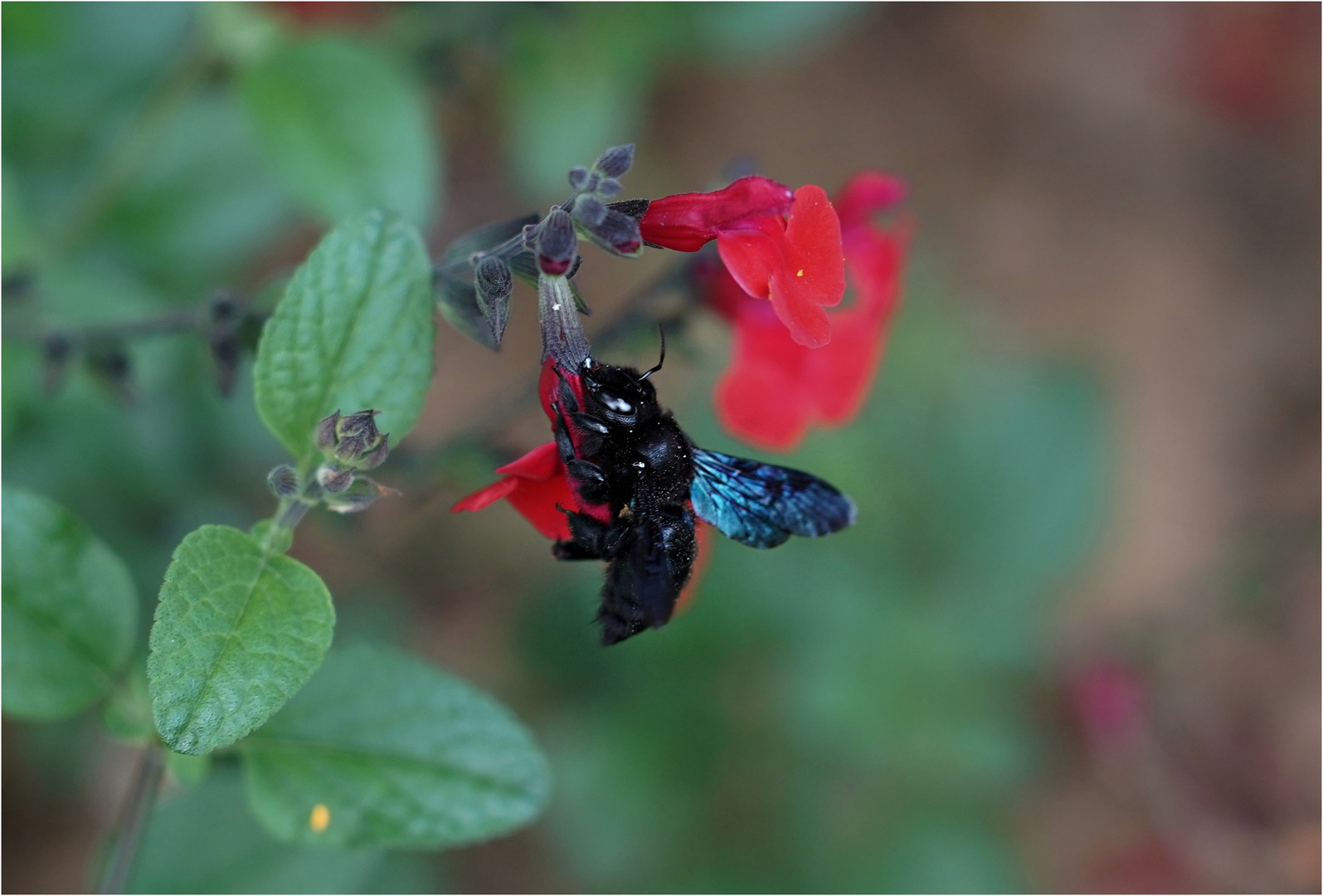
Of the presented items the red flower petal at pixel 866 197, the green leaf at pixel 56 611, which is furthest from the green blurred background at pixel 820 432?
the green leaf at pixel 56 611

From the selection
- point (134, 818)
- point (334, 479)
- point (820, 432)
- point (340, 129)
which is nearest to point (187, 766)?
point (134, 818)

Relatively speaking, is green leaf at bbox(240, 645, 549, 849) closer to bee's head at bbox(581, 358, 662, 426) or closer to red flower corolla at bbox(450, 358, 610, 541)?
red flower corolla at bbox(450, 358, 610, 541)

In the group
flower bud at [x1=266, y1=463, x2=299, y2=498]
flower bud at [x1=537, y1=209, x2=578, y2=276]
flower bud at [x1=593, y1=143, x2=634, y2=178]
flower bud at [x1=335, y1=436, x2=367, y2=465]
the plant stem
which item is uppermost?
flower bud at [x1=593, y1=143, x2=634, y2=178]

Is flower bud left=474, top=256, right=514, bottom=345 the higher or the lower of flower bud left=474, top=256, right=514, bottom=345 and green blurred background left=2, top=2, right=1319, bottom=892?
the higher

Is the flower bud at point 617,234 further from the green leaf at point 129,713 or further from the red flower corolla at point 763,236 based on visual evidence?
the green leaf at point 129,713

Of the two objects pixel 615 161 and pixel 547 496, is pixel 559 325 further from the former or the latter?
pixel 547 496

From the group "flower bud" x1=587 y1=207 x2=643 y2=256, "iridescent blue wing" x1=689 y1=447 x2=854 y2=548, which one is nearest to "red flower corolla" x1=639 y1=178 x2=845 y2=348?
"flower bud" x1=587 y1=207 x2=643 y2=256
